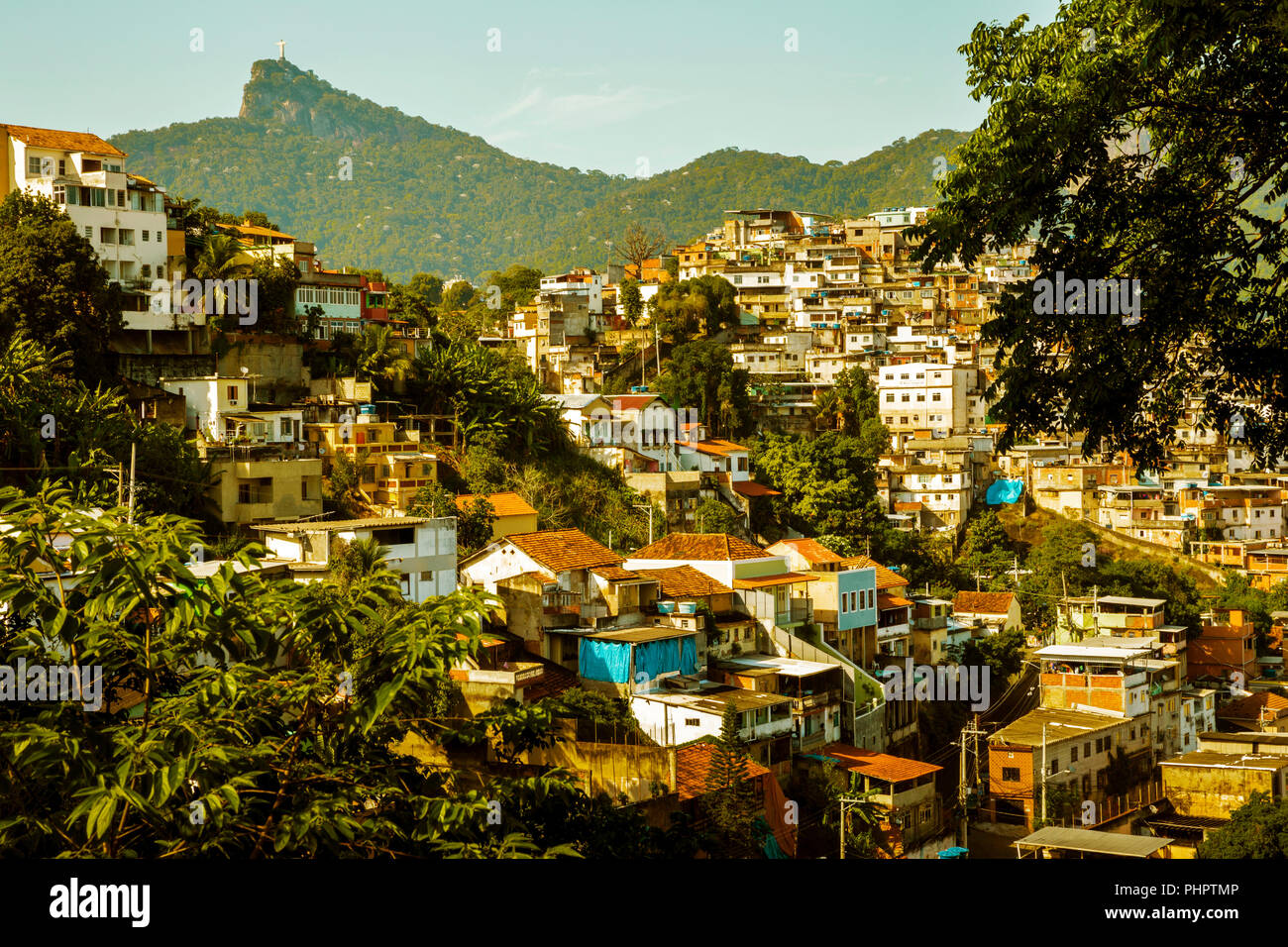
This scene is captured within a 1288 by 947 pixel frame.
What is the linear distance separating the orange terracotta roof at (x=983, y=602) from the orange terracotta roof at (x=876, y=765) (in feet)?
39.6

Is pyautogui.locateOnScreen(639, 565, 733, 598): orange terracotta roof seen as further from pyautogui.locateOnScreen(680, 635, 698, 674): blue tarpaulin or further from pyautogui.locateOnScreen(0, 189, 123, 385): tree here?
pyautogui.locateOnScreen(0, 189, 123, 385): tree

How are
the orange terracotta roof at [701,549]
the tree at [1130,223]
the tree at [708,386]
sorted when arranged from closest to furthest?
the tree at [1130,223] < the orange terracotta roof at [701,549] < the tree at [708,386]

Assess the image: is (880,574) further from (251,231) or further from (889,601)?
(251,231)

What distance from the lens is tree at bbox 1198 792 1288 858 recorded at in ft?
62.5

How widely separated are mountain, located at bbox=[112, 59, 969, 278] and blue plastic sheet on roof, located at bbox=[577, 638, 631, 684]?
10560cm

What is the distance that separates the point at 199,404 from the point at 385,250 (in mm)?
116172

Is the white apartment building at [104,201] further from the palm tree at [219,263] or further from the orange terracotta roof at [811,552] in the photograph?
the orange terracotta roof at [811,552]

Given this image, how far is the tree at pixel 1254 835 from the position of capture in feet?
62.5

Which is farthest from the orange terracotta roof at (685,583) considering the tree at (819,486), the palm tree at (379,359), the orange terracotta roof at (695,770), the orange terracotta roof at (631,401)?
the orange terracotta roof at (631,401)

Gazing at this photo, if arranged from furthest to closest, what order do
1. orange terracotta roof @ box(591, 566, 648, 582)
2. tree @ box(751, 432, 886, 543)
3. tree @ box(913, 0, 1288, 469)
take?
tree @ box(751, 432, 886, 543) → orange terracotta roof @ box(591, 566, 648, 582) → tree @ box(913, 0, 1288, 469)

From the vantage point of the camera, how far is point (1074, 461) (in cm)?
4788

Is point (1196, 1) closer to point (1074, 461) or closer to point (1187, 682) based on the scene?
point (1187, 682)

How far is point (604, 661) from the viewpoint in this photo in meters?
21.1

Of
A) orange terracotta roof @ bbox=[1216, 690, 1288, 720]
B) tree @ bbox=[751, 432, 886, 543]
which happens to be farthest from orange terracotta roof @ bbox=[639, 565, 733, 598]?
orange terracotta roof @ bbox=[1216, 690, 1288, 720]
